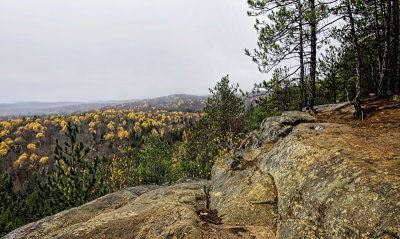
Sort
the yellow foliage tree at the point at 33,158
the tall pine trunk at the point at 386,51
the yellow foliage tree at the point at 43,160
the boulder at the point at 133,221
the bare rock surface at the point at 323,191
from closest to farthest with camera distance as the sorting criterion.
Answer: the bare rock surface at the point at 323,191
the boulder at the point at 133,221
the tall pine trunk at the point at 386,51
the yellow foliage tree at the point at 43,160
the yellow foliage tree at the point at 33,158

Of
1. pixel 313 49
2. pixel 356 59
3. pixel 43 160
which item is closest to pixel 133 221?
pixel 356 59

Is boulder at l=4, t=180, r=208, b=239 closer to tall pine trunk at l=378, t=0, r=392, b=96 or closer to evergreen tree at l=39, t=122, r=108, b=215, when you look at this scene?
evergreen tree at l=39, t=122, r=108, b=215

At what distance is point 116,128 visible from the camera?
176 metres

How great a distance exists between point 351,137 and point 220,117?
16.7 m

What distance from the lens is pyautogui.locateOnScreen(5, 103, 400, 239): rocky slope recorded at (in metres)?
3.78

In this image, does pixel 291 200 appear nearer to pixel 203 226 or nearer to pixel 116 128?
pixel 203 226

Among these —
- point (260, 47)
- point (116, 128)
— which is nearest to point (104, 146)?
point (116, 128)

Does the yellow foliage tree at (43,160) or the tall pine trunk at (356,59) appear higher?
the tall pine trunk at (356,59)

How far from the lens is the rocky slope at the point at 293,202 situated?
12.4 ft

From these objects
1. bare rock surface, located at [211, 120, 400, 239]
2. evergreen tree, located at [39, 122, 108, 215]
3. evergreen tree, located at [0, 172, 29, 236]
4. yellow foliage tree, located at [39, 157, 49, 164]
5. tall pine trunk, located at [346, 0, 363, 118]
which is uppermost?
tall pine trunk, located at [346, 0, 363, 118]

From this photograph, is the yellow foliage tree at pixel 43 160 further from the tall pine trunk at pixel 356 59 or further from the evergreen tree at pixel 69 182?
the tall pine trunk at pixel 356 59

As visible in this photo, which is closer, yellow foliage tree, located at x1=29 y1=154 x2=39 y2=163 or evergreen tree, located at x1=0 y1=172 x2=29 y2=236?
evergreen tree, located at x1=0 y1=172 x2=29 y2=236

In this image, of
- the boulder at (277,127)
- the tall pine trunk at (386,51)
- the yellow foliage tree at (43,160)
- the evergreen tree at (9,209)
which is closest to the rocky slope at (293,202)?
the boulder at (277,127)

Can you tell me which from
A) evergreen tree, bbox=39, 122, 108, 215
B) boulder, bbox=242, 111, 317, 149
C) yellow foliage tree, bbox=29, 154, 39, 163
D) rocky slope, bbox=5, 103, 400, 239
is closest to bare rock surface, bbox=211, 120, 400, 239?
rocky slope, bbox=5, 103, 400, 239
